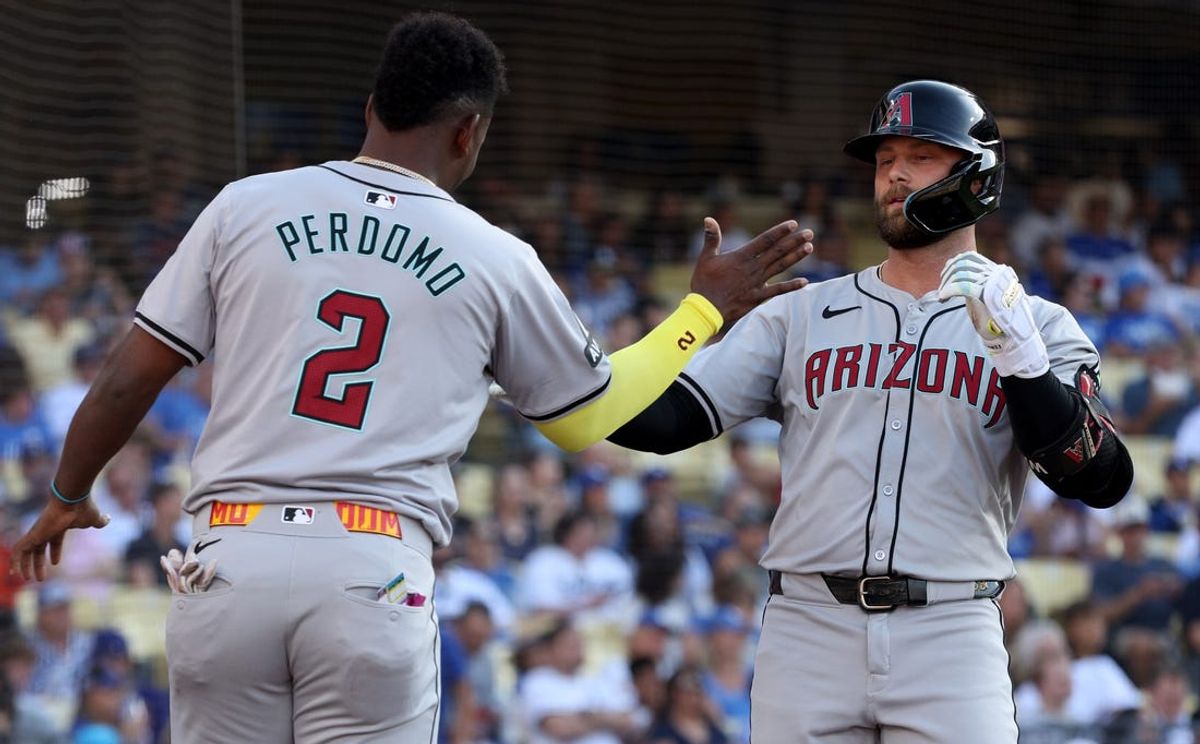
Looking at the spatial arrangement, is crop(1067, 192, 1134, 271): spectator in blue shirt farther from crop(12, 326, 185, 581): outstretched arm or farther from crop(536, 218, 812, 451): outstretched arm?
crop(12, 326, 185, 581): outstretched arm

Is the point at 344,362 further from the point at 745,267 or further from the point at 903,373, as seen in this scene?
the point at 903,373

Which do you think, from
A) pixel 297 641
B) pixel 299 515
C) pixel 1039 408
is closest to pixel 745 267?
pixel 1039 408

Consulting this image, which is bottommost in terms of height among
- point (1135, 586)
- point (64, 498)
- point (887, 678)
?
point (1135, 586)

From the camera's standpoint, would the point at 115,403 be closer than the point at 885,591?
Yes

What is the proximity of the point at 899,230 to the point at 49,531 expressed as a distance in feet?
6.26

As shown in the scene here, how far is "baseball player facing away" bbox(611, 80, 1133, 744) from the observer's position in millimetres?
3154

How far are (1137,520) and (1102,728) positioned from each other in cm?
152

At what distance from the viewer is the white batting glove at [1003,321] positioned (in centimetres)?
306

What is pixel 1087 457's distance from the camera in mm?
3150

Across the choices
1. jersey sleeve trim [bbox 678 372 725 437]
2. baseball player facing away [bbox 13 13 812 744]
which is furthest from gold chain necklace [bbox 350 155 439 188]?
jersey sleeve trim [bbox 678 372 725 437]

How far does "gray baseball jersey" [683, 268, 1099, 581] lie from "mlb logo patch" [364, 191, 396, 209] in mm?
991

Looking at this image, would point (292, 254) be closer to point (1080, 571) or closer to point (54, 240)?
point (54, 240)

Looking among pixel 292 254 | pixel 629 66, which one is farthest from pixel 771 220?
pixel 292 254

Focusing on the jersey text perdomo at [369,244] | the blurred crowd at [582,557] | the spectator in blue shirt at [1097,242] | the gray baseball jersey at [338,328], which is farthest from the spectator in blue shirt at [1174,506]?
the jersey text perdomo at [369,244]
